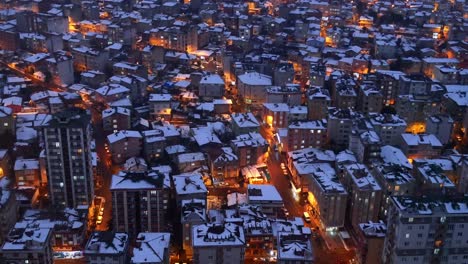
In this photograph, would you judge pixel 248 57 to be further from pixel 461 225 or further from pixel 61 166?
pixel 461 225

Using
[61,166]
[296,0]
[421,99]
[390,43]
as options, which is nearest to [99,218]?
[61,166]

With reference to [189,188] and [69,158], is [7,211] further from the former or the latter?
[189,188]

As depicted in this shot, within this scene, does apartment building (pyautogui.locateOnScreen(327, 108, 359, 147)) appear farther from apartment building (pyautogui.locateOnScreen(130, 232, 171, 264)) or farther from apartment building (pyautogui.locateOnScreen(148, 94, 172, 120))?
apartment building (pyautogui.locateOnScreen(130, 232, 171, 264))

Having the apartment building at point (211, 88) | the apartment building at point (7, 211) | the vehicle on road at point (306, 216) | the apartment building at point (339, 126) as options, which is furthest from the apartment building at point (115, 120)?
the vehicle on road at point (306, 216)

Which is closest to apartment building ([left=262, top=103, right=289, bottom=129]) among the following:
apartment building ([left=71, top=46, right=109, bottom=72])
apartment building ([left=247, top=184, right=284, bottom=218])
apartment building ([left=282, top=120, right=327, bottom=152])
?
apartment building ([left=282, top=120, right=327, bottom=152])

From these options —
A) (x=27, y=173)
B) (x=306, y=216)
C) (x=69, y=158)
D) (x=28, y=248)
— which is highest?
(x=69, y=158)

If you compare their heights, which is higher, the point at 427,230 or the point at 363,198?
the point at 427,230

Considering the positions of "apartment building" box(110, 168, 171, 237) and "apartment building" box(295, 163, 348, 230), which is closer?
"apartment building" box(110, 168, 171, 237)

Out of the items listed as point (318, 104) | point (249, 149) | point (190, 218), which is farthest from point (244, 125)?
point (190, 218)

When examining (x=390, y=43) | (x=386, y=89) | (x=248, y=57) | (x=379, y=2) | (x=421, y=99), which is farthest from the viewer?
(x=379, y=2)
